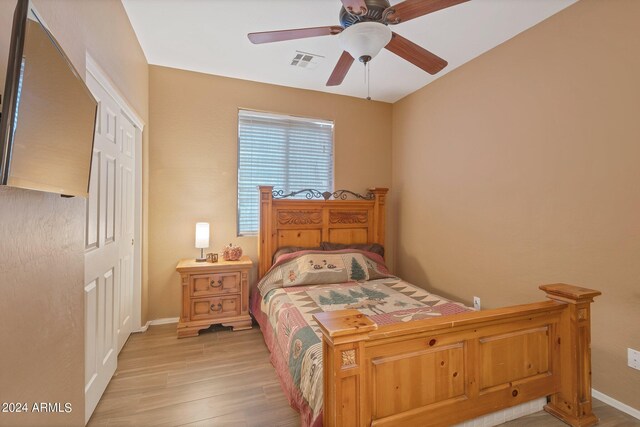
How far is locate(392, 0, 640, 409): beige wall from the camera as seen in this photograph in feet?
6.11

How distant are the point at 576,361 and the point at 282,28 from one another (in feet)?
10.0

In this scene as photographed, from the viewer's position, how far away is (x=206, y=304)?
2.97 m

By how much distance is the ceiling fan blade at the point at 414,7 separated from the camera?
1.45m

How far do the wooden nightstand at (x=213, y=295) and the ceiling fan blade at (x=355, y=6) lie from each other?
2410mm

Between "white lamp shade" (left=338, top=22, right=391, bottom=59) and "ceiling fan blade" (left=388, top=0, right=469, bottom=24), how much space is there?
0.07 metres

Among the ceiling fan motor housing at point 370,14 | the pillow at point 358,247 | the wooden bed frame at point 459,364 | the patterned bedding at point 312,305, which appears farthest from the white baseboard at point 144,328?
the ceiling fan motor housing at point 370,14

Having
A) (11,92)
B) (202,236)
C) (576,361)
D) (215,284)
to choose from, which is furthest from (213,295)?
(576,361)

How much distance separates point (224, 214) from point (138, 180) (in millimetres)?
908

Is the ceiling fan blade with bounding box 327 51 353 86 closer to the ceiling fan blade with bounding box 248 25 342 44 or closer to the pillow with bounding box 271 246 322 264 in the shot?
the ceiling fan blade with bounding box 248 25 342 44

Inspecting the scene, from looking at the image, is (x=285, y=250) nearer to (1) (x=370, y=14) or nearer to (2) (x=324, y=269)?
(2) (x=324, y=269)

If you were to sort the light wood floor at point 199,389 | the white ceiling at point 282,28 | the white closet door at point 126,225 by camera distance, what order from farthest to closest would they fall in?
the white closet door at point 126,225, the white ceiling at point 282,28, the light wood floor at point 199,389

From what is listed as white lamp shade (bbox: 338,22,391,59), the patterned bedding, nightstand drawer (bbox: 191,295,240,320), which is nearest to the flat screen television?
white lamp shade (bbox: 338,22,391,59)

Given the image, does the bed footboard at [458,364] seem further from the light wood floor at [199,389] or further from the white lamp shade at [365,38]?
the white lamp shade at [365,38]

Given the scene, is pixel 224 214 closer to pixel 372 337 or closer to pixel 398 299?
pixel 398 299
